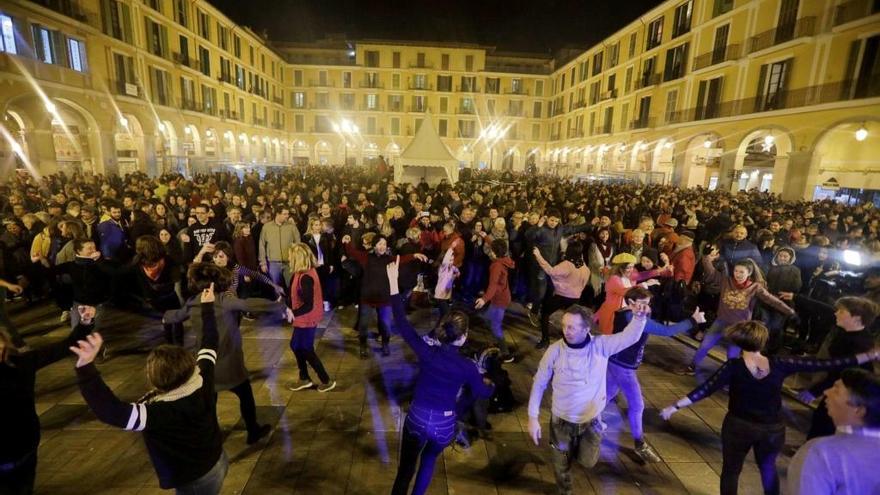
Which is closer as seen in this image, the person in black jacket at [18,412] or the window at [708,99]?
the person in black jacket at [18,412]

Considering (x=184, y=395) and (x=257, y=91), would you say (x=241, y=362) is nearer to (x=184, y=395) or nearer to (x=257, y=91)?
(x=184, y=395)

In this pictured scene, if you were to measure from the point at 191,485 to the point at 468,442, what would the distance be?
2.29 m

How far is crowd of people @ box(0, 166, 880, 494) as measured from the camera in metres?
2.25

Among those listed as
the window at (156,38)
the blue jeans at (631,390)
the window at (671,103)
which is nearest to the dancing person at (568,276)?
the blue jeans at (631,390)

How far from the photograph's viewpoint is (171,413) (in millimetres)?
2160

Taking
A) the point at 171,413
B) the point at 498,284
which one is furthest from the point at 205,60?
the point at 171,413

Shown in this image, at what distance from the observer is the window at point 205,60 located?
98.1 feet

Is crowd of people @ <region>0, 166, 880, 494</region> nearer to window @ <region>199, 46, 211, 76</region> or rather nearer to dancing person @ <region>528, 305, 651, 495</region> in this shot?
dancing person @ <region>528, 305, 651, 495</region>

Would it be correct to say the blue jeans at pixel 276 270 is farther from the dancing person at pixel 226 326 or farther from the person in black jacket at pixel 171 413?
the person in black jacket at pixel 171 413

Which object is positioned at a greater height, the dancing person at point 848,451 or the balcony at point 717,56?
the balcony at point 717,56

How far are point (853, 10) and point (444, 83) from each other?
36.6m

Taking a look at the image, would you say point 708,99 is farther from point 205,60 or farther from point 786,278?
point 205,60

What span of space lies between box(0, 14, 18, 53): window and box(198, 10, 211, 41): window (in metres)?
15.7

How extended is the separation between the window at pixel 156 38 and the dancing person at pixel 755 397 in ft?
99.9
